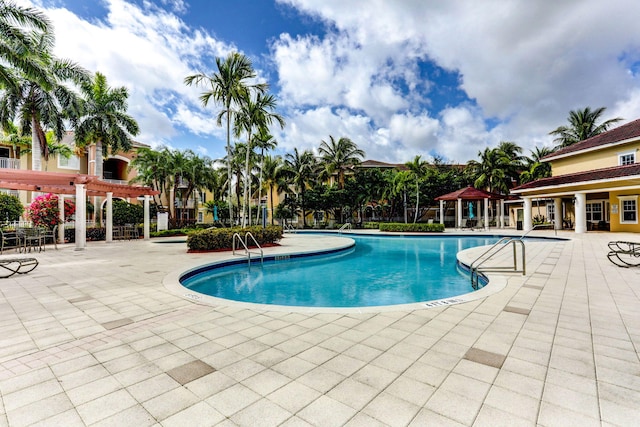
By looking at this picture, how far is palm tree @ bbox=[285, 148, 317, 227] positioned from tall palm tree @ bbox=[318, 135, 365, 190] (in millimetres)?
1473

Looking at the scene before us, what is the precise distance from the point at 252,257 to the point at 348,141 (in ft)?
71.8

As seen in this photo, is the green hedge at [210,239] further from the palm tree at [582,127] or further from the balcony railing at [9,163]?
the palm tree at [582,127]

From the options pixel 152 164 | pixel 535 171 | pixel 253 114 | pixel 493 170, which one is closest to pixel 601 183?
pixel 493 170

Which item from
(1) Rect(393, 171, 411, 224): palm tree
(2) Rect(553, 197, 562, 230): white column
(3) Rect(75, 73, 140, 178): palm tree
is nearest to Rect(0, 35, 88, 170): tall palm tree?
(3) Rect(75, 73, 140, 178): palm tree

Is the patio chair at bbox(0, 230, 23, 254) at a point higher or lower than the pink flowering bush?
lower

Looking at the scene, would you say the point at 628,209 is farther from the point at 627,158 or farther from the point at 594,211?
the point at 627,158

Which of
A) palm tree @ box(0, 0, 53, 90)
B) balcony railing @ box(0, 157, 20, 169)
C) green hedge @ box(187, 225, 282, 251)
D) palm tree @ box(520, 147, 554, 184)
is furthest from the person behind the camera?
palm tree @ box(520, 147, 554, 184)

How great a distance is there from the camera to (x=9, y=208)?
15.1 metres

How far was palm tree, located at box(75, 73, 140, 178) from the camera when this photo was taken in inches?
731

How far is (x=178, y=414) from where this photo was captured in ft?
7.01

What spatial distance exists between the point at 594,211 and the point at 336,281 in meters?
24.5

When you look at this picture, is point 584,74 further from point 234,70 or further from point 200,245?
point 200,245

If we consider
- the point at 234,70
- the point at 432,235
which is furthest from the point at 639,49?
the point at 234,70

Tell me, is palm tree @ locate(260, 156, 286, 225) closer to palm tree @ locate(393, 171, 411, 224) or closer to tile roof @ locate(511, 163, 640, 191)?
palm tree @ locate(393, 171, 411, 224)
